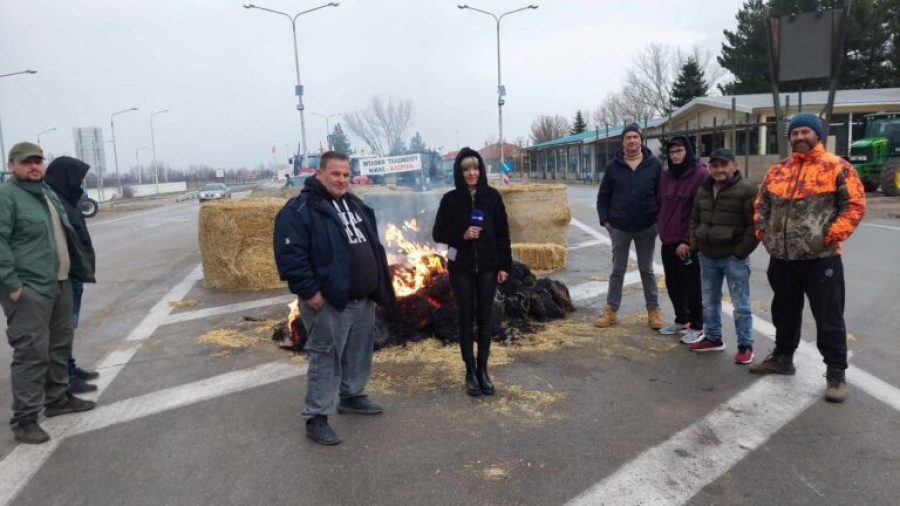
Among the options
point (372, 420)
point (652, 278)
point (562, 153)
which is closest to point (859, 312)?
point (652, 278)

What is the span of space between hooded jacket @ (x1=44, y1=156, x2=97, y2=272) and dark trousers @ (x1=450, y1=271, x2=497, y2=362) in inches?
105

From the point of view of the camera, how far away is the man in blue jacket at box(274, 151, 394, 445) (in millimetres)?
3629

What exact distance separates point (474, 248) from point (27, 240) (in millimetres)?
2931

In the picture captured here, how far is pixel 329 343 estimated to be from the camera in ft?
12.5

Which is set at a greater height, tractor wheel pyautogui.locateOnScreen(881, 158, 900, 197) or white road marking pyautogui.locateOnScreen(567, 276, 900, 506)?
tractor wheel pyautogui.locateOnScreen(881, 158, 900, 197)

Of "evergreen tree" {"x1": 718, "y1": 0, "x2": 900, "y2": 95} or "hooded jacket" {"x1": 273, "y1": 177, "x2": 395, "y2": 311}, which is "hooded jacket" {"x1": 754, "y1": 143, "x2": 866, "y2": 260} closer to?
"hooded jacket" {"x1": 273, "y1": 177, "x2": 395, "y2": 311}

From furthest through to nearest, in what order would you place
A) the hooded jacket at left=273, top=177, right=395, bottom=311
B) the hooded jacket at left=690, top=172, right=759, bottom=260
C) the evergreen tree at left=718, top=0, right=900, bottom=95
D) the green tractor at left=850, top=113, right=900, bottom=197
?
1. the evergreen tree at left=718, top=0, right=900, bottom=95
2. the green tractor at left=850, top=113, right=900, bottom=197
3. the hooded jacket at left=690, top=172, right=759, bottom=260
4. the hooded jacket at left=273, top=177, right=395, bottom=311

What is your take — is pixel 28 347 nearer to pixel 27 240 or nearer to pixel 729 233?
pixel 27 240

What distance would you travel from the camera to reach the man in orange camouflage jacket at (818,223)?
4.12m

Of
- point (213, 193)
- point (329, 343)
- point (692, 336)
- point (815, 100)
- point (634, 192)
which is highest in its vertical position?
point (815, 100)

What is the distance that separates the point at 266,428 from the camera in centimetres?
400

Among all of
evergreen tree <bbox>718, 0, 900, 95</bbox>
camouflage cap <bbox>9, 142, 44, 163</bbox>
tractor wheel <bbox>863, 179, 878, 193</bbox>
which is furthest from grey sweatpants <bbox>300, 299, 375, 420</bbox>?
evergreen tree <bbox>718, 0, 900, 95</bbox>

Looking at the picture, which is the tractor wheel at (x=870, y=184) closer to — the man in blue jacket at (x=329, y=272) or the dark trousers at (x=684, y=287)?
the dark trousers at (x=684, y=287)

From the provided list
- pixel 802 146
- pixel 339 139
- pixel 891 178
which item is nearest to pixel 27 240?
pixel 802 146
